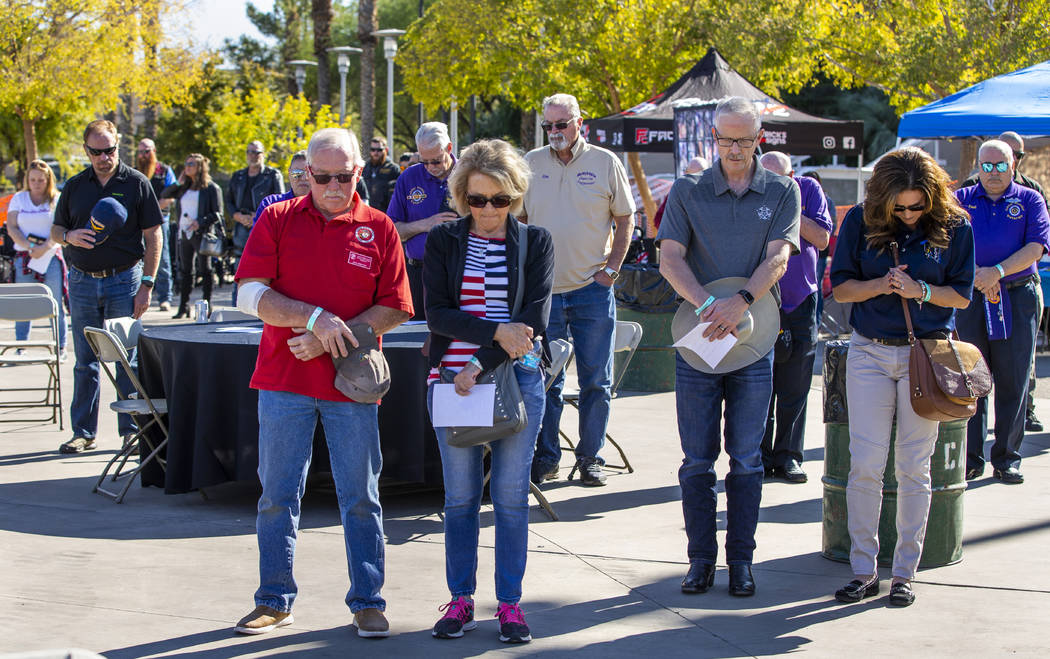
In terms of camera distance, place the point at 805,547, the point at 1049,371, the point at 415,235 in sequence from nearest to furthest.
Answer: the point at 805,547 → the point at 415,235 → the point at 1049,371

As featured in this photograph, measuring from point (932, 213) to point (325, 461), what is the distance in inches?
133

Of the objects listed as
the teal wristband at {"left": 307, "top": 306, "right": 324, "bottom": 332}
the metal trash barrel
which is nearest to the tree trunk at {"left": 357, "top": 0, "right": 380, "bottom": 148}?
the metal trash barrel

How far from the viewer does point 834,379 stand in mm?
5793

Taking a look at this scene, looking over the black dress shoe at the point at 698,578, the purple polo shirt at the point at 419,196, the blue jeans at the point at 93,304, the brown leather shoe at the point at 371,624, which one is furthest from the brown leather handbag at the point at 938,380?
the blue jeans at the point at 93,304

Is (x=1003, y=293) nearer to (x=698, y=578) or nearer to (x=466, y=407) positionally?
(x=698, y=578)

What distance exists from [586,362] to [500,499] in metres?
2.77

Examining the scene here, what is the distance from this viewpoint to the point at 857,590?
5.23 metres

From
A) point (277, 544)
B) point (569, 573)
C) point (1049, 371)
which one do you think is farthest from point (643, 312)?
point (277, 544)

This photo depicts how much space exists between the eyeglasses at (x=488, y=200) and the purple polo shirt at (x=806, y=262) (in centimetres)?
324

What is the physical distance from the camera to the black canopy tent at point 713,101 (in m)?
Result: 14.5

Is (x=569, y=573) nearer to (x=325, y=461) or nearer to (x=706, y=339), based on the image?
(x=706, y=339)

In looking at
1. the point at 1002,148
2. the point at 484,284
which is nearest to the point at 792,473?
the point at 1002,148

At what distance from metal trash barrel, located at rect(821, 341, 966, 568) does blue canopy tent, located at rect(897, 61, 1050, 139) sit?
4.66 metres

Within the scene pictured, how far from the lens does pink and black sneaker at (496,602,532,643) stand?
461 centimetres
